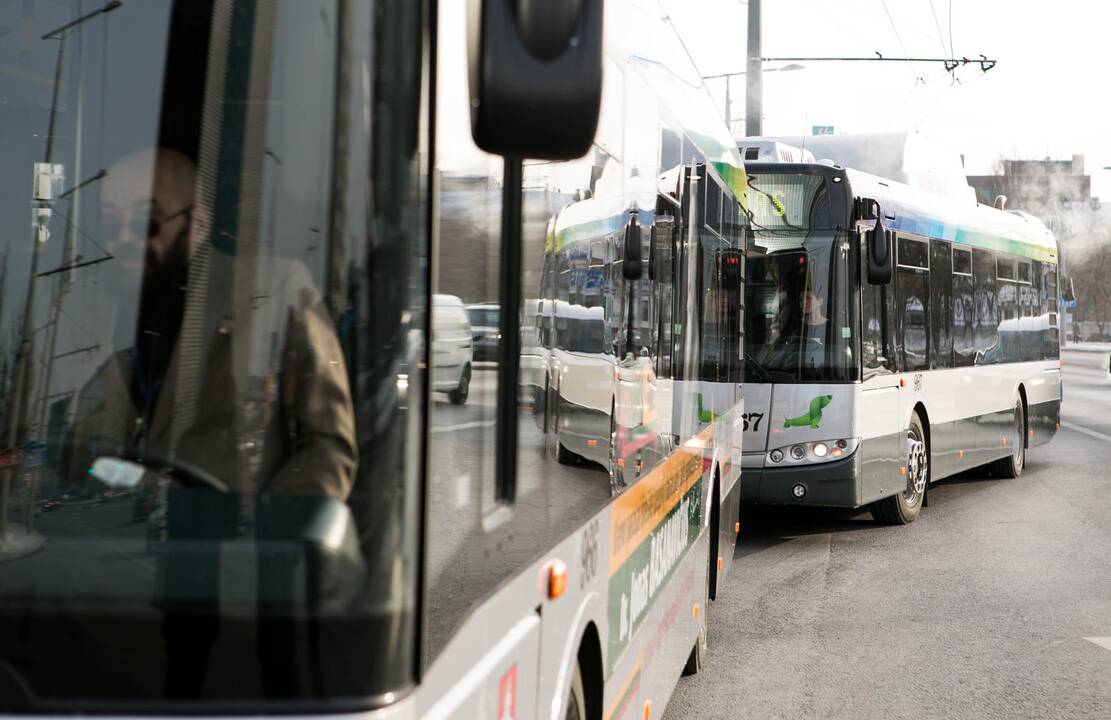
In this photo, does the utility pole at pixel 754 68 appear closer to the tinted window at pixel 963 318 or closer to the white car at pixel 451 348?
the tinted window at pixel 963 318

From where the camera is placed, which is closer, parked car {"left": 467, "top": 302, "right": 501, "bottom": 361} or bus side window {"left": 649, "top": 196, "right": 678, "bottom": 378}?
parked car {"left": 467, "top": 302, "right": 501, "bottom": 361}

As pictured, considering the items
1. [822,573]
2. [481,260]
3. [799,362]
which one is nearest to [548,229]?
[481,260]

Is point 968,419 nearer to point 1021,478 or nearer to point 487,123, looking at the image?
point 1021,478

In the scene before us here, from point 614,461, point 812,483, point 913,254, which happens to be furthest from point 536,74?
point 913,254

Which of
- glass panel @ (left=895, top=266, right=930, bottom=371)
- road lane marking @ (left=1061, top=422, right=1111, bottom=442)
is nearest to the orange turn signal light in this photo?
glass panel @ (left=895, top=266, right=930, bottom=371)

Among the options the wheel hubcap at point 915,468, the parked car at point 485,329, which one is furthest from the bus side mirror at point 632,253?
the wheel hubcap at point 915,468

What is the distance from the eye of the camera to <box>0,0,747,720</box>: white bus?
1.84 m

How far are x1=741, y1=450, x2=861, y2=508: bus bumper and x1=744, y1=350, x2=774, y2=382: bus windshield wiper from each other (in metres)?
0.74

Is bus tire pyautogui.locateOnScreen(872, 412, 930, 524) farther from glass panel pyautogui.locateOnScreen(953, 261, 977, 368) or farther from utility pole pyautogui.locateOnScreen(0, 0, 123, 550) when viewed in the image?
utility pole pyautogui.locateOnScreen(0, 0, 123, 550)

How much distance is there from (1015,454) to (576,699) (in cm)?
1405

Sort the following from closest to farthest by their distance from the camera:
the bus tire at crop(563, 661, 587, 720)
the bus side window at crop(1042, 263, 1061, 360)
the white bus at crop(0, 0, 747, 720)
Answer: the white bus at crop(0, 0, 747, 720), the bus tire at crop(563, 661, 587, 720), the bus side window at crop(1042, 263, 1061, 360)

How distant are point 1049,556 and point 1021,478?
5985 millimetres

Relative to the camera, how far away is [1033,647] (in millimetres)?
7430

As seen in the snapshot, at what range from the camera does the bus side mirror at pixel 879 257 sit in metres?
11.2
